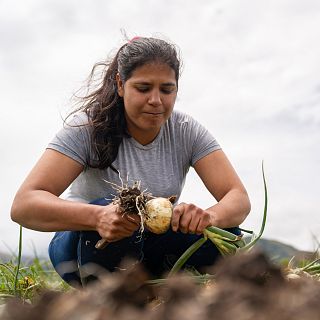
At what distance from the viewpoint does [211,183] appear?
2832 millimetres

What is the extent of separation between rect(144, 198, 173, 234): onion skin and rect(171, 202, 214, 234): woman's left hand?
1.3 inches

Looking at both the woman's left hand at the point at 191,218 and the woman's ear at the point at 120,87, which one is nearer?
the woman's left hand at the point at 191,218

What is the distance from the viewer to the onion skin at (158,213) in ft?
7.16

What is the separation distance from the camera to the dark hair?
2.68 m

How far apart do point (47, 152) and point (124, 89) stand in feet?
1.36

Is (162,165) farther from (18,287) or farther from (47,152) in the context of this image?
(18,287)

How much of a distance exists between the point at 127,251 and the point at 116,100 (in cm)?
68

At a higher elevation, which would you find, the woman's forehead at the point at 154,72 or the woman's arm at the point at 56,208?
the woman's forehead at the point at 154,72

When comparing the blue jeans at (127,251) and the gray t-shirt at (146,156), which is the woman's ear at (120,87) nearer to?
the gray t-shirt at (146,156)

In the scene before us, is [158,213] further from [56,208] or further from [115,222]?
[56,208]

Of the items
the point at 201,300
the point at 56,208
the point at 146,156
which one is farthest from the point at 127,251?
the point at 201,300

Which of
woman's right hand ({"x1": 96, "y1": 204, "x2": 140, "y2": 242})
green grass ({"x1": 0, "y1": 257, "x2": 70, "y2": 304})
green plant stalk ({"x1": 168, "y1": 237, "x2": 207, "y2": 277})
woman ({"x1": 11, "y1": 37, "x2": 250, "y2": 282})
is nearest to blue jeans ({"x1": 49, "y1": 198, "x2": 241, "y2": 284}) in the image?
woman ({"x1": 11, "y1": 37, "x2": 250, "y2": 282})

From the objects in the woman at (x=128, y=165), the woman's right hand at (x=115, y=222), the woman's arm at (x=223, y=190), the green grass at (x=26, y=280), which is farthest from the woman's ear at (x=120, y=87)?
the green grass at (x=26, y=280)

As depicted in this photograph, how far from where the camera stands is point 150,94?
2.58m
